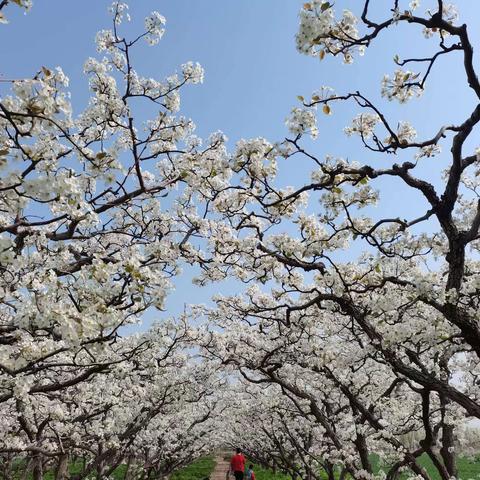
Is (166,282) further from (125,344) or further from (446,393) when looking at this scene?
(125,344)

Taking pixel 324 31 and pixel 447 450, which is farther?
pixel 447 450

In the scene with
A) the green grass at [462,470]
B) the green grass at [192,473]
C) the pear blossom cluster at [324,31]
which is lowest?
the green grass at [462,470]

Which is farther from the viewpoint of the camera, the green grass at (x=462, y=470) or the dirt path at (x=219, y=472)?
the dirt path at (x=219, y=472)

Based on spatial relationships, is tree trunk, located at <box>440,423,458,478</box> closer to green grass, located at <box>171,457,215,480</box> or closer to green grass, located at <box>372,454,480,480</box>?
green grass, located at <box>372,454,480,480</box>

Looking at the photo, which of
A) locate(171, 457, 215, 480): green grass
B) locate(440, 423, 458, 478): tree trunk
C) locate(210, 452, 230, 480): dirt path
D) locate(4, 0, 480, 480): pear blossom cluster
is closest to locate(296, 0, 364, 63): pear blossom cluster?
locate(4, 0, 480, 480): pear blossom cluster

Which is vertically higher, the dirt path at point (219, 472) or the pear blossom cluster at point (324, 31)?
the pear blossom cluster at point (324, 31)

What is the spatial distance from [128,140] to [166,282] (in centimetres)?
287

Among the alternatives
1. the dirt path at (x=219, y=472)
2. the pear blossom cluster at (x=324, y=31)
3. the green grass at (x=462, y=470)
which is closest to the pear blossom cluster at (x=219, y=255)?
the pear blossom cluster at (x=324, y=31)

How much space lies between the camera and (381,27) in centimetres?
501

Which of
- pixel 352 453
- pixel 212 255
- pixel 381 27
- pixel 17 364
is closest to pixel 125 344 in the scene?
pixel 212 255

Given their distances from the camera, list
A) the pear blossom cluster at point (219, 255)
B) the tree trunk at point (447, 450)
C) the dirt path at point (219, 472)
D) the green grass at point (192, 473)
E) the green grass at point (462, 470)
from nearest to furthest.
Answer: the pear blossom cluster at point (219, 255) → the tree trunk at point (447, 450) → the green grass at point (462, 470) → the green grass at point (192, 473) → the dirt path at point (219, 472)

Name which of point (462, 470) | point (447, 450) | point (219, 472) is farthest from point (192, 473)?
point (447, 450)

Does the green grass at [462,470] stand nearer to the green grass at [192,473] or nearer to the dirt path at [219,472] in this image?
the green grass at [192,473]

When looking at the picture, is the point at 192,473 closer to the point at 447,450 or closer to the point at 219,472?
the point at 219,472
